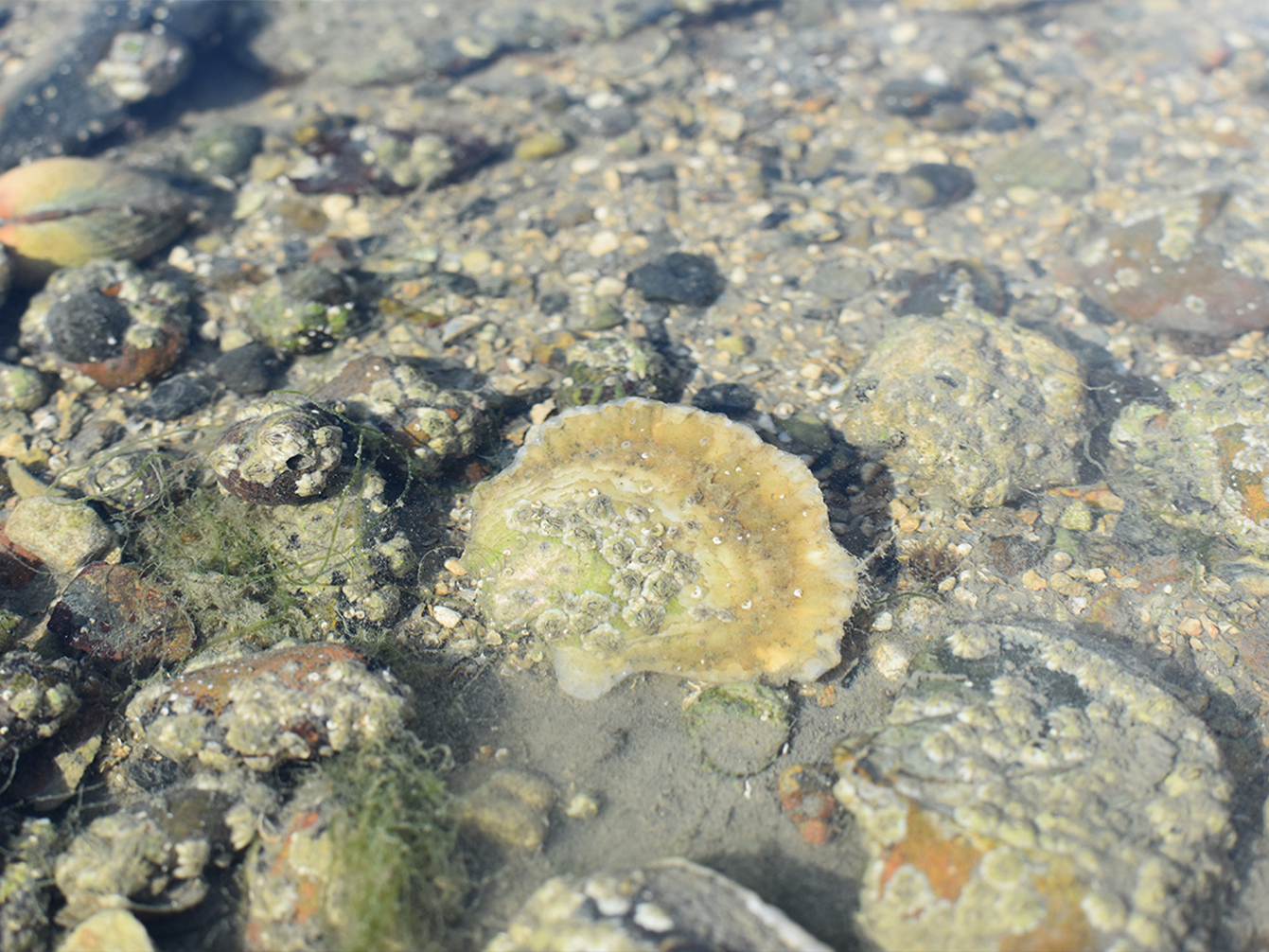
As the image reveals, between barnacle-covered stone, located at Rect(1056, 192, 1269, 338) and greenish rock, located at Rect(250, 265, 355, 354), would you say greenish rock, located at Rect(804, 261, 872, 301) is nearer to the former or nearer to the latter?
barnacle-covered stone, located at Rect(1056, 192, 1269, 338)

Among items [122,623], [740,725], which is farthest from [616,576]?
[122,623]

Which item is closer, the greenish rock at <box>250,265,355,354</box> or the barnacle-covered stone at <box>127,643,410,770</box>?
the barnacle-covered stone at <box>127,643,410,770</box>

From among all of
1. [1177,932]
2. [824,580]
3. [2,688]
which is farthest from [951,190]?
[2,688]

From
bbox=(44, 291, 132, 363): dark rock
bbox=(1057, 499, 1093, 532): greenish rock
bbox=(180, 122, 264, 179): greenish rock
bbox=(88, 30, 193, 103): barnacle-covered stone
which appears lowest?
bbox=(1057, 499, 1093, 532): greenish rock

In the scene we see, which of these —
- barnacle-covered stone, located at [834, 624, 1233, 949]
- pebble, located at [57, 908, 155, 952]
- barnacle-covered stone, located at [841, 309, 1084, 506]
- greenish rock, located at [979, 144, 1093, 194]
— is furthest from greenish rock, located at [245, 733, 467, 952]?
greenish rock, located at [979, 144, 1093, 194]

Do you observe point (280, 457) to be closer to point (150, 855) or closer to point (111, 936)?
point (150, 855)
